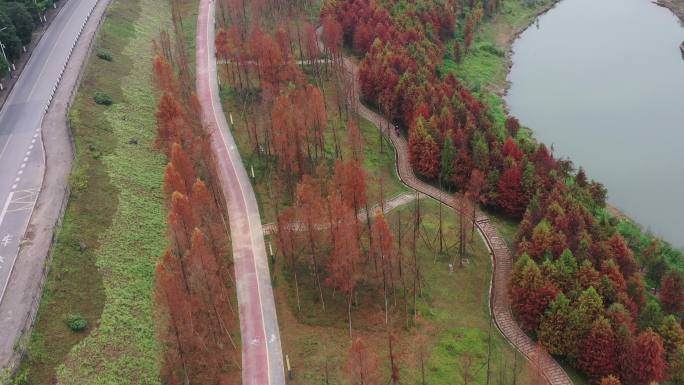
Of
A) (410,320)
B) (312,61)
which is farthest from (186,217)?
(312,61)

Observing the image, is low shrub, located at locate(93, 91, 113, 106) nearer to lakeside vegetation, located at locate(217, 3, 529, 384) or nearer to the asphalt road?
the asphalt road

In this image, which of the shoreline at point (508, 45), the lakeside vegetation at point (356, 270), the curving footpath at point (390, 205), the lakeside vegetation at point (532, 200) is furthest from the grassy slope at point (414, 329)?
the shoreline at point (508, 45)

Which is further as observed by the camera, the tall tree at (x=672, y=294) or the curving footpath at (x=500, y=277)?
the tall tree at (x=672, y=294)

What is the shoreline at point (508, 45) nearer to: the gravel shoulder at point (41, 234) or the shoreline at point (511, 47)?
the shoreline at point (511, 47)

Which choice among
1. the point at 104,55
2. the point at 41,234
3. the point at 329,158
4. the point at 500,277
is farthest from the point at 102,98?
the point at 500,277

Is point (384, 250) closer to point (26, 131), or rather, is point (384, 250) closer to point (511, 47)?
point (26, 131)

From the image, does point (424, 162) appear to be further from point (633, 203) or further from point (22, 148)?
point (22, 148)
